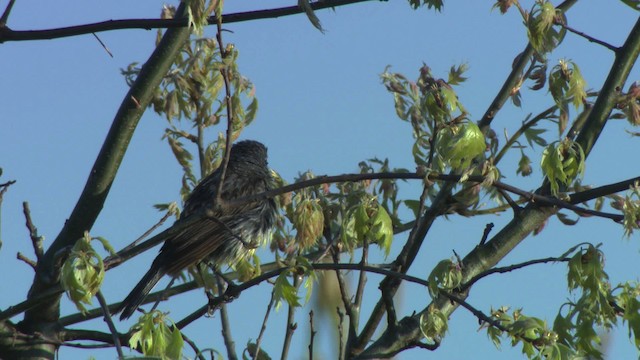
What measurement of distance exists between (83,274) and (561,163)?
2114mm

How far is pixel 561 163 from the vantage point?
4.41 m

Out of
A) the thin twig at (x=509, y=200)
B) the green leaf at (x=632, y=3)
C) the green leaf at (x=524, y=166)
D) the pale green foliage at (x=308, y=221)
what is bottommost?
the pale green foliage at (x=308, y=221)

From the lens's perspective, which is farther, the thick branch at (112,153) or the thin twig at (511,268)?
the thick branch at (112,153)

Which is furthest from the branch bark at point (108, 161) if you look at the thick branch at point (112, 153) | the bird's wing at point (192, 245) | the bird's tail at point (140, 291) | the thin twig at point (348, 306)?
the bird's wing at point (192, 245)

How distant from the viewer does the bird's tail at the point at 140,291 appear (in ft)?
23.4

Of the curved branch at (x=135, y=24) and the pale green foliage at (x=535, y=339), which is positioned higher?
the curved branch at (x=135, y=24)

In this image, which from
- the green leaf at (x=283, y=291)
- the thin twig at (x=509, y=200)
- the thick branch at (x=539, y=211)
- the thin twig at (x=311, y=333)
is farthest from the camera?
the thick branch at (x=539, y=211)

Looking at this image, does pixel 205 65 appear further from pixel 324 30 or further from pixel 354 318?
pixel 324 30

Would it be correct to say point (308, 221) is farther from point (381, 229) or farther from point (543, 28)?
point (543, 28)

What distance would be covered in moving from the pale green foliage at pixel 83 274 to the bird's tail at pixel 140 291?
2639mm

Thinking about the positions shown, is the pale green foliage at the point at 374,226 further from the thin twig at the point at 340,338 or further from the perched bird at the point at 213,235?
the perched bird at the point at 213,235

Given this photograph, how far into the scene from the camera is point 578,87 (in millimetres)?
5113

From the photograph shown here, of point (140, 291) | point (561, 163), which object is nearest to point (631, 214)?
point (561, 163)

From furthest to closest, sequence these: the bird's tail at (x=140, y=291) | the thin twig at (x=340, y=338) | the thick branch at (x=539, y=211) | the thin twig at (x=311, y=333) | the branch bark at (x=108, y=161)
Answer: the bird's tail at (x=140, y=291) → the thick branch at (x=539, y=211) → the branch bark at (x=108, y=161) → the thin twig at (x=340, y=338) → the thin twig at (x=311, y=333)
